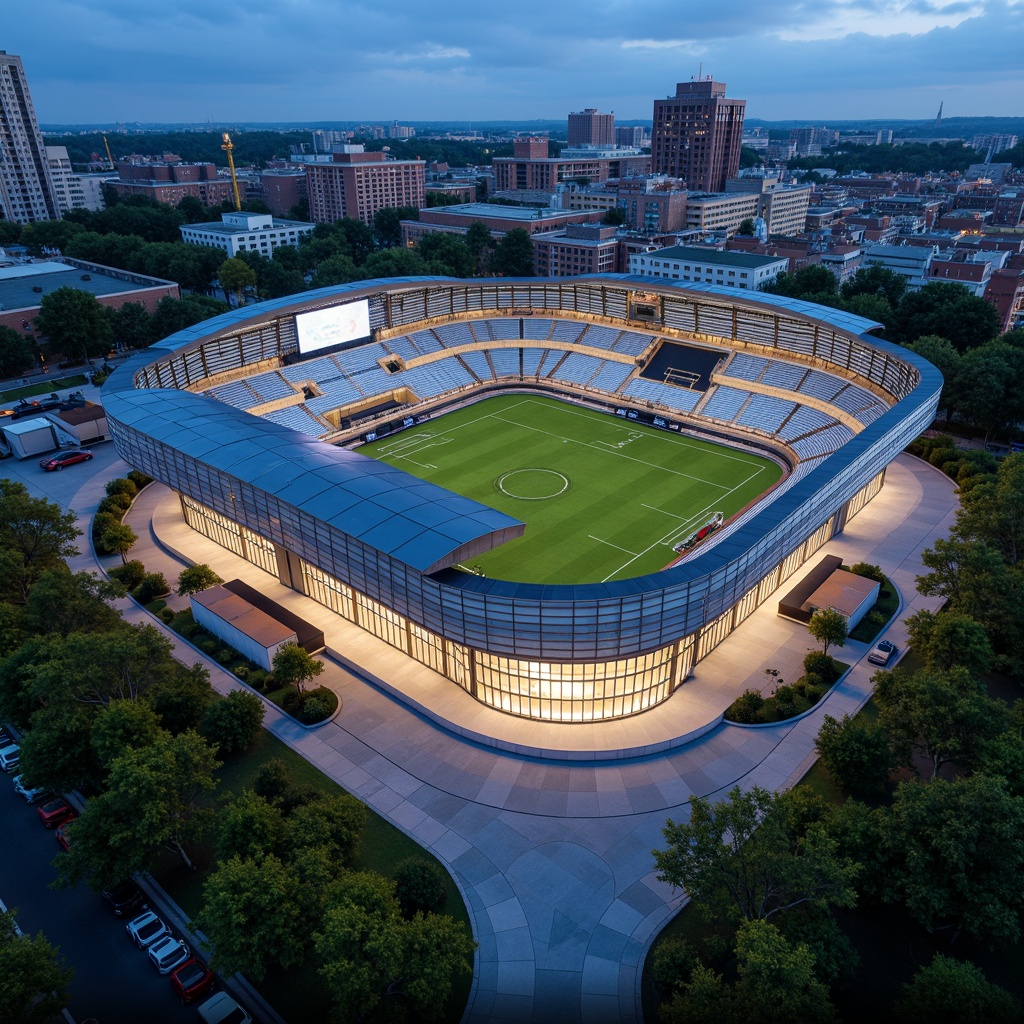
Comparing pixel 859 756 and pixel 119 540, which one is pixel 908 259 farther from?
pixel 119 540

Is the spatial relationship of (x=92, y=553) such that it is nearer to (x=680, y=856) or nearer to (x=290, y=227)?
(x=680, y=856)

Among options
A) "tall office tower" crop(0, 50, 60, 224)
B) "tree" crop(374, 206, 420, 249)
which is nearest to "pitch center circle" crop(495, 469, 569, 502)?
"tree" crop(374, 206, 420, 249)

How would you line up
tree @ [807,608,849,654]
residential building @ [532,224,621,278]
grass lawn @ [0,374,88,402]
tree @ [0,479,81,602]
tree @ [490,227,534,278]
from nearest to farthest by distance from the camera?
tree @ [807,608,849,654] → tree @ [0,479,81,602] → grass lawn @ [0,374,88,402] → tree @ [490,227,534,278] → residential building @ [532,224,621,278]

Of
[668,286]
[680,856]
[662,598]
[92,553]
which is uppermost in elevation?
[668,286]

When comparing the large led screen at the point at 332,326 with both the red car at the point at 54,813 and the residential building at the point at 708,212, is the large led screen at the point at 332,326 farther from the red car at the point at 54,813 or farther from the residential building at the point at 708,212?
the residential building at the point at 708,212

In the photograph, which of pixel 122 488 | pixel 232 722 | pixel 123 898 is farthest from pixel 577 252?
pixel 123 898

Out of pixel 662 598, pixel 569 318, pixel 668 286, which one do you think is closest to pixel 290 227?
pixel 569 318

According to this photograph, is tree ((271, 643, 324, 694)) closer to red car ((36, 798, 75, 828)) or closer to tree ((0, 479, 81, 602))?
red car ((36, 798, 75, 828))
